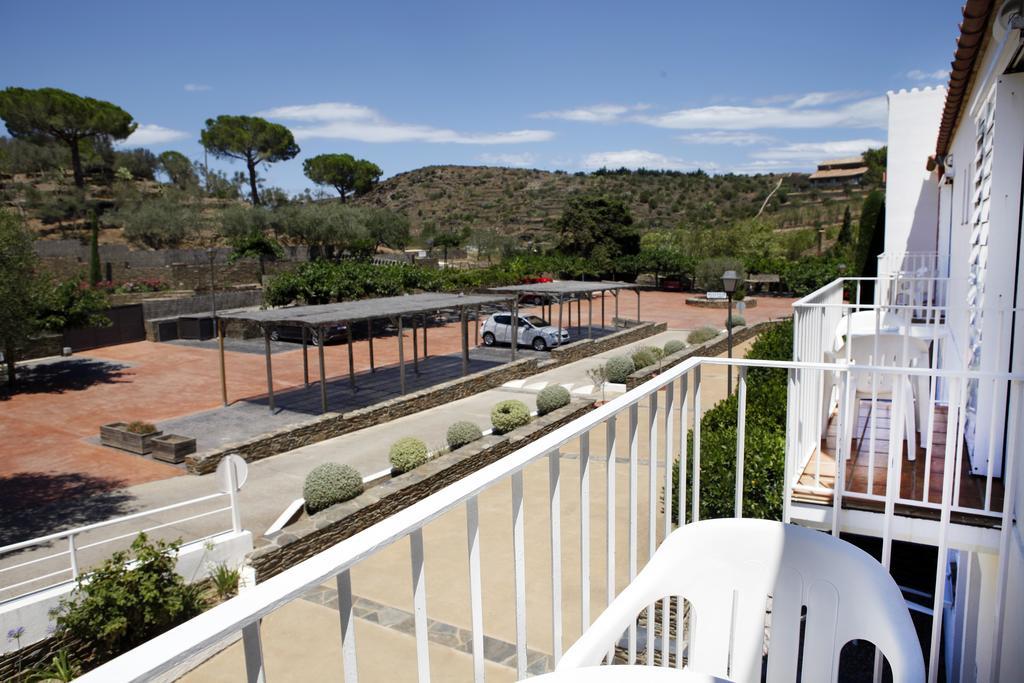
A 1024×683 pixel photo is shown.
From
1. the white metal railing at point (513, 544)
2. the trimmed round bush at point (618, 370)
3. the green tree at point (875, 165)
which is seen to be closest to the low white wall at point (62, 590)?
the white metal railing at point (513, 544)

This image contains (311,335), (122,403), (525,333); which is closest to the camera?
(122,403)

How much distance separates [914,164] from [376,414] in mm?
11517

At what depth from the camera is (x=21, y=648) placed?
5.62m

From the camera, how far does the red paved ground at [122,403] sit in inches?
433

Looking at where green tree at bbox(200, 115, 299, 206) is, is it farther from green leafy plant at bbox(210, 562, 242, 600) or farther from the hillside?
green leafy plant at bbox(210, 562, 242, 600)

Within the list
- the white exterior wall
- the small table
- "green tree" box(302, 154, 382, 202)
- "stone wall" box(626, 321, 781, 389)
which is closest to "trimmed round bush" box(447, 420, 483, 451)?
"stone wall" box(626, 321, 781, 389)

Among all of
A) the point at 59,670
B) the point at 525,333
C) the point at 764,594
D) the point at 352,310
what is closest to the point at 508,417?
the point at 352,310

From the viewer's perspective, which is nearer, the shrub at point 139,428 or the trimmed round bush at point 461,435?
the trimmed round bush at point 461,435

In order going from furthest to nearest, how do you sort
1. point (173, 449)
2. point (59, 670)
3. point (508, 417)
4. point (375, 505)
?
point (173, 449)
point (508, 417)
point (375, 505)
point (59, 670)

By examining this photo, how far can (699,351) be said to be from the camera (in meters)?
19.3

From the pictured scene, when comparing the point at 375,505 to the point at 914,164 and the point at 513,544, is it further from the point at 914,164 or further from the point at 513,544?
the point at 914,164

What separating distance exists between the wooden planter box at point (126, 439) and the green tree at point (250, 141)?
53.0 m

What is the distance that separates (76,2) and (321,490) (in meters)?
65.1

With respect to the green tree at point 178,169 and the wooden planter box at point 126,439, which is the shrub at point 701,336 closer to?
the wooden planter box at point 126,439
